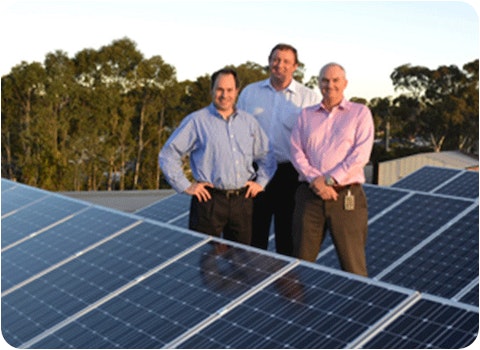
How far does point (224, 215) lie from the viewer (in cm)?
693

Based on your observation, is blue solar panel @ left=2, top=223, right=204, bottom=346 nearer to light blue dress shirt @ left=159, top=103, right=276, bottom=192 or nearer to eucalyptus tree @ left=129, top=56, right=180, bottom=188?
light blue dress shirt @ left=159, top=103, right=276, bottom=192

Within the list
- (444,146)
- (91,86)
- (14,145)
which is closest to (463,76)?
(444,146)

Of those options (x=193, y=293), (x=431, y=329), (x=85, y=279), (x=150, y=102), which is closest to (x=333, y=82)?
(x=193, y=293)

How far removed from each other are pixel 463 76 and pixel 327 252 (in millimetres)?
49937

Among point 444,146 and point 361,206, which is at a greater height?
point 361,206

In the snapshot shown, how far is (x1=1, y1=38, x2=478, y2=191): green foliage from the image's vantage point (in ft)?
145

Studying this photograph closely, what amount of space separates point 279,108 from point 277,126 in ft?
0.64

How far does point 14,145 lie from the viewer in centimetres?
4556

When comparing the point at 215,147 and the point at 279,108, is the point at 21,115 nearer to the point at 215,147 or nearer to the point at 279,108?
the point at 279,108

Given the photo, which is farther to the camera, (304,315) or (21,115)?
(21,115)

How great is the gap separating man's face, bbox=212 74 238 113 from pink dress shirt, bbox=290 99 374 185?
2.51 feet

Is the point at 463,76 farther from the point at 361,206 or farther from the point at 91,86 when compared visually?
the point at 361,206

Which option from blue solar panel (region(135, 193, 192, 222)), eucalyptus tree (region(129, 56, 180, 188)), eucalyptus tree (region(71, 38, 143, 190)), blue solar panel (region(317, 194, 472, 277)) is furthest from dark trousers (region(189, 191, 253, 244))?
eucalyptus tree (region(129, 56, 180, 188))

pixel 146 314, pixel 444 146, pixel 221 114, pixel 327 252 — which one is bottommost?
pixel 444 146
